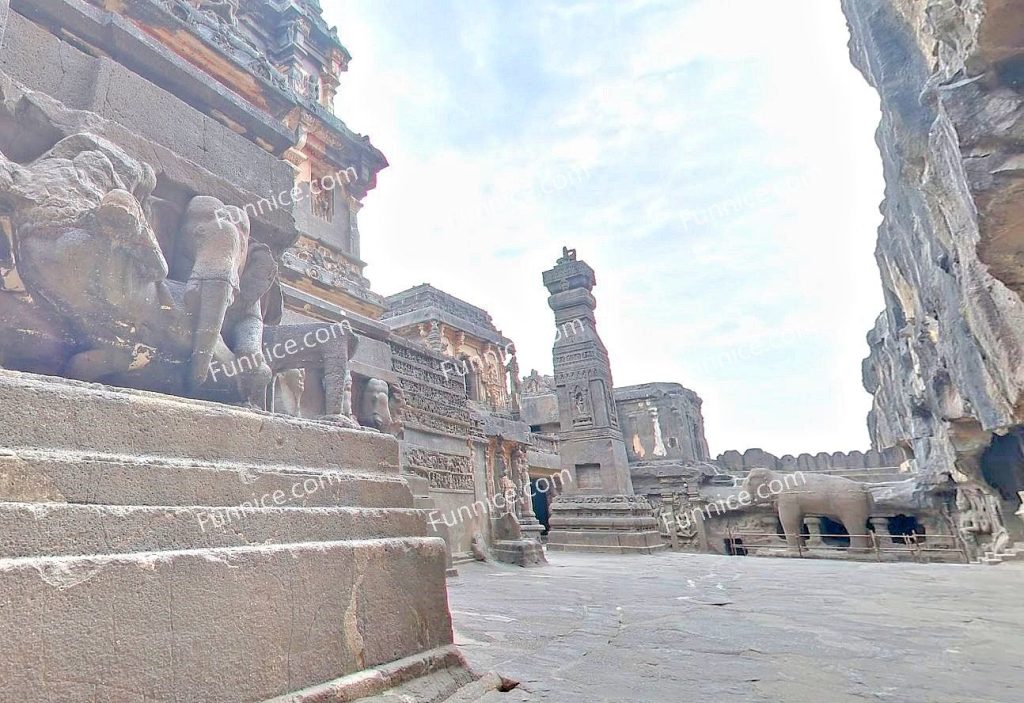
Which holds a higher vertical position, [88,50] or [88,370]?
[88,50]

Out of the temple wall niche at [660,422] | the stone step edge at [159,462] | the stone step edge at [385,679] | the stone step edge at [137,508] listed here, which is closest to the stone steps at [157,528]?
the stone step edge at [137,508]

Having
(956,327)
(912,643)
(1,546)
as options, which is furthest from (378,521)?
(956,327)

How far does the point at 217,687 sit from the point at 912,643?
3.15 metres

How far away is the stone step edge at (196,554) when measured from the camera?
47.6 inches

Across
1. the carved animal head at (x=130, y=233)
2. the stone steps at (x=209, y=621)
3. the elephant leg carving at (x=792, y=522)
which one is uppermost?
the carved animal head at (x=130, y=233)

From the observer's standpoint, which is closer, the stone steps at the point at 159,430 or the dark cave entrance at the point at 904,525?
the stone steps at the point at 159,430

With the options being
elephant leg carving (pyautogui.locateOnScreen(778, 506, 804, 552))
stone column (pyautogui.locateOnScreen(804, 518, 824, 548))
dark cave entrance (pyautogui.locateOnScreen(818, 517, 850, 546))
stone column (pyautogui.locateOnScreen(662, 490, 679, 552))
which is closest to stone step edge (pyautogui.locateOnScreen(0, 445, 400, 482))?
elephant leg carving (pyautogui.locateOnScreen(778, 506, 804, 552))

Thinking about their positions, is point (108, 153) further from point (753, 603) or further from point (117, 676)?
point (753, 603)

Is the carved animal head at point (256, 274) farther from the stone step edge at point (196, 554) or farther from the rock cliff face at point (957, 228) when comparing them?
the rock cliff face at point (957, 228)

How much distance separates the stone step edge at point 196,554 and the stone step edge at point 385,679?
41cm

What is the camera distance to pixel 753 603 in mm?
3984

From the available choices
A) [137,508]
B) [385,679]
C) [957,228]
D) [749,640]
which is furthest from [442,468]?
[957,228]

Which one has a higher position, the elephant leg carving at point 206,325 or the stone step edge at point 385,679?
the elephant leg carving at point 206,325

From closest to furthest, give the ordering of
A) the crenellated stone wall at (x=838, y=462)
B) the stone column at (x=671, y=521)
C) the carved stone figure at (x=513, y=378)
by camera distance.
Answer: the stone column at (x=671, y=521) < the crenellated stone wall at (x=838, y=462) < the carved stone figure at (x=513, y=378)
